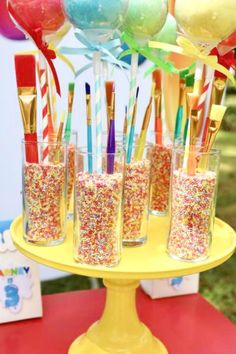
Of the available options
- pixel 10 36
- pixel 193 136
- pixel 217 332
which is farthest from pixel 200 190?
pixel 10 36

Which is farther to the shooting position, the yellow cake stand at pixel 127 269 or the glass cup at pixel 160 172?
the glass cup at pixel 160 172

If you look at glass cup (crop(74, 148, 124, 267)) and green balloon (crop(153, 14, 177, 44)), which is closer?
glass cup (crop(74, 148, 124, 267))

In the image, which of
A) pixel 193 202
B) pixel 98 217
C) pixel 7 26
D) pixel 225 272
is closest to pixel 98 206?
pixel 98 217

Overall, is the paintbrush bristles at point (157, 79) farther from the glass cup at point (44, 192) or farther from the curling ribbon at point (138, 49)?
the glass cup at point (44, 192)

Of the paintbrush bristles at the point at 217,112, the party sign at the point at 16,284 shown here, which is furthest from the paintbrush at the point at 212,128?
the party sign at the point at 16,284

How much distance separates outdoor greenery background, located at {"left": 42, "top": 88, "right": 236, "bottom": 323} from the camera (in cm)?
184

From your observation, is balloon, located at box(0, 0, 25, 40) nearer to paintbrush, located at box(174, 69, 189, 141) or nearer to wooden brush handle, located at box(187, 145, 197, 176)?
paintbrush, located at box(174, 69, 189, 141)

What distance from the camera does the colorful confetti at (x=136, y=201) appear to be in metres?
0.72

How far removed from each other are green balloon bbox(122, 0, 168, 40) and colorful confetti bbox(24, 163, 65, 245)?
0.20 meters

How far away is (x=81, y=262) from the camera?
661mm

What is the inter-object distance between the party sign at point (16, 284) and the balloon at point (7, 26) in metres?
0.33

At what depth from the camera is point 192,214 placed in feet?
2.23

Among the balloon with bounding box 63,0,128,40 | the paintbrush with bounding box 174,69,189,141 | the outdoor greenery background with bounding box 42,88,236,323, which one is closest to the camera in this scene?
the balloon with bounding box 63,0,128,40

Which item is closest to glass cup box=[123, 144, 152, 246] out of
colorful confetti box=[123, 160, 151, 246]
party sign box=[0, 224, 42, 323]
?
colorful confetti box=[123, 160, 151, 246]
